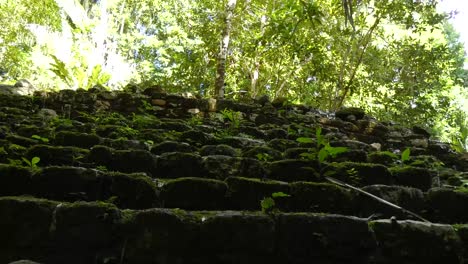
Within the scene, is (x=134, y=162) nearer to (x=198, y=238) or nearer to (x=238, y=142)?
(x=198, y=238)

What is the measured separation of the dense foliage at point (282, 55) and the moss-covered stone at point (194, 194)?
18.1 feet

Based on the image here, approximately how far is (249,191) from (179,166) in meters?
0.63

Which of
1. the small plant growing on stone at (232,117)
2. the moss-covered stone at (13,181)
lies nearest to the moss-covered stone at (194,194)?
the moss-covered stone at (13,181)

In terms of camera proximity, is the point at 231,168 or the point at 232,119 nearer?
the point at 231,168

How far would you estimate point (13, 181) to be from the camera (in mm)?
1968

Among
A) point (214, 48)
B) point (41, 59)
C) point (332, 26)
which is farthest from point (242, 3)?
point (41, 59)

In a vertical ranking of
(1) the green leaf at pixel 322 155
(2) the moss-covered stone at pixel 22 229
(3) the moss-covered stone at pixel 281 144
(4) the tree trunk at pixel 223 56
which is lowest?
(2) the moss-covered stone at pixel 22 229

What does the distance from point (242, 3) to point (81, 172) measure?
29.7 ft

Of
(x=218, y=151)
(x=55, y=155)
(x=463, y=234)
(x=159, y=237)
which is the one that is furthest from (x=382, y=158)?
(x=55, y=155)

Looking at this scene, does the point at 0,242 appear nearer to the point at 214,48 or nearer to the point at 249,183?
the point at 249,183

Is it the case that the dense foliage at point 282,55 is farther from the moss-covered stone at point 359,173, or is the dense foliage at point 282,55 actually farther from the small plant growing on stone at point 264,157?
the moss-covered stone at point 359,173

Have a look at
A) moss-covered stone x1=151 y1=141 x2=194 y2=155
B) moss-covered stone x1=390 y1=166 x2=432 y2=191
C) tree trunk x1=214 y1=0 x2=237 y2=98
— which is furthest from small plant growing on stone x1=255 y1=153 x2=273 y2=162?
tree trunk x1=214 y1=0 x2=237 y2=98

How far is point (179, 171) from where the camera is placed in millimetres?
2508

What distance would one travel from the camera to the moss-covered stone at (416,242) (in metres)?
1.64
